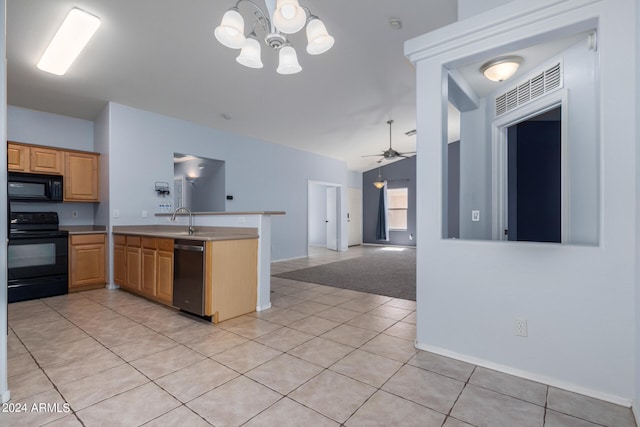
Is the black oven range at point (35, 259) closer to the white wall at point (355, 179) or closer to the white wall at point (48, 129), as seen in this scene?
the white wall at point (48, 129)

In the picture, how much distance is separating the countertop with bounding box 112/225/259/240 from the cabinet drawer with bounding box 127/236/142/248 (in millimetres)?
56

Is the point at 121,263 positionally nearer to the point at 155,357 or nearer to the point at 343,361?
the point at 155,357

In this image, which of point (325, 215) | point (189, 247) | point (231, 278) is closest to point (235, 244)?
point (231, 278)

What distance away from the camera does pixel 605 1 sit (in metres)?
1.79

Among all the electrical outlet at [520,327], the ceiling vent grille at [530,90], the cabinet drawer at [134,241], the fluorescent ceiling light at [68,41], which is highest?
the fluorescent ceiling light at [68,41]

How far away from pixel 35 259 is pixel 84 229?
748mm

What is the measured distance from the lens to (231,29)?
2.17 metres

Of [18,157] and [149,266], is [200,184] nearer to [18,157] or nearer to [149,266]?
[18,157]

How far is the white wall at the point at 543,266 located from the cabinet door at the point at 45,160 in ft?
15.4

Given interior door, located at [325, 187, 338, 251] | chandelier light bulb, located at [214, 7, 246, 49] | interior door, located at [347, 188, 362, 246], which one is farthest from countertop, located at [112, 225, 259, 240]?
interior door, located at [347, 188, 362, 246]

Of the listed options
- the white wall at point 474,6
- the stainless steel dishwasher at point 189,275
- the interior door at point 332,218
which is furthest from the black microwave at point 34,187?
the interior door at point 332,218

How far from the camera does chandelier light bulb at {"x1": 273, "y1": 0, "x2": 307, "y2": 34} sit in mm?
1949

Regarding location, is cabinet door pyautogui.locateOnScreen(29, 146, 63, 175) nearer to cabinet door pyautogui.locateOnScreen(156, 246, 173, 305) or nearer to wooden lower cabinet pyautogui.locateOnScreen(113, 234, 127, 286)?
wooden lower cabinet pyautogui.locateOnScreen(113, 234, 127, 286)

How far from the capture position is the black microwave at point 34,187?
3920 millimetres
